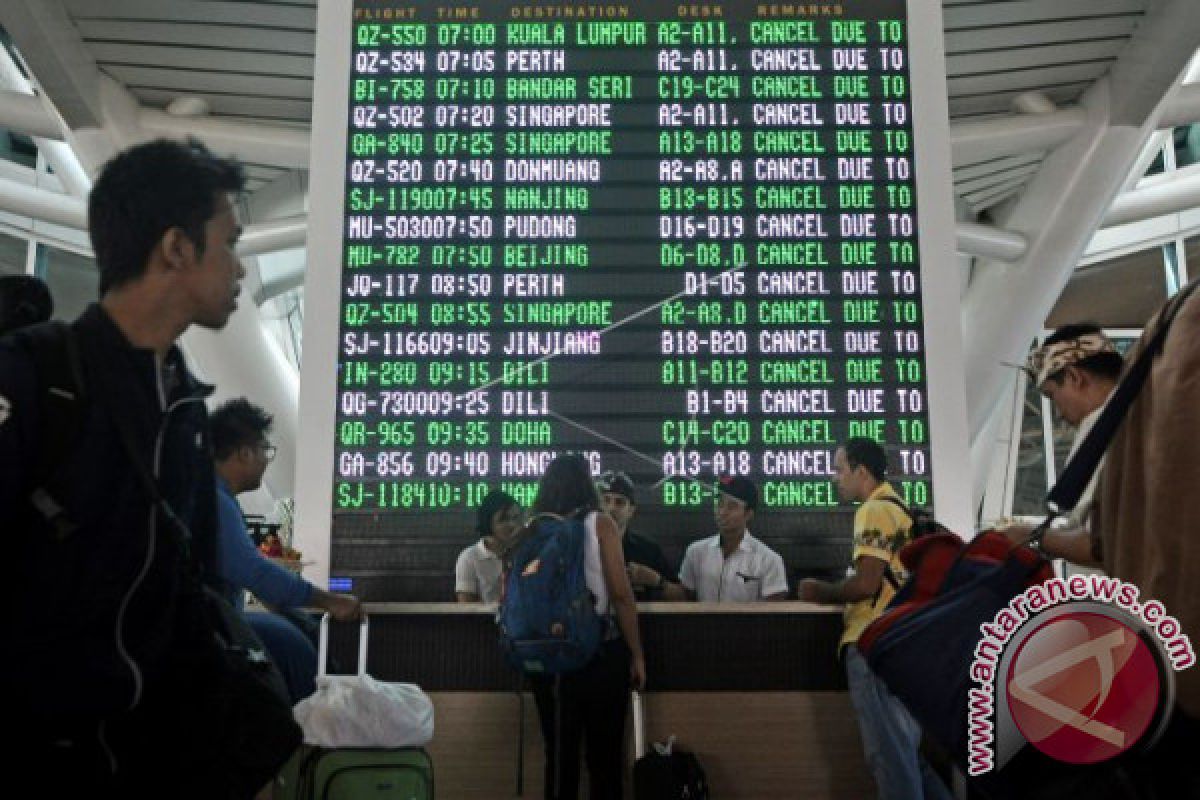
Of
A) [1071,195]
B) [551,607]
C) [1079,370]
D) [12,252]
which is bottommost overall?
[551,607]

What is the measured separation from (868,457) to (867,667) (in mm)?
1102

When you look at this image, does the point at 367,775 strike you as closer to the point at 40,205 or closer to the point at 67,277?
the point at 40,205

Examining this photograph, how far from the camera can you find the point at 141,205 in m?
2.20

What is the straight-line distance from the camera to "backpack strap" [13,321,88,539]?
6.11 ft

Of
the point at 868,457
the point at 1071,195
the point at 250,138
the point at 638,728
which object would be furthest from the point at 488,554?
the point at 1071,195

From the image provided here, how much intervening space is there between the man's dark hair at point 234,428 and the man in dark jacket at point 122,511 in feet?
7.92

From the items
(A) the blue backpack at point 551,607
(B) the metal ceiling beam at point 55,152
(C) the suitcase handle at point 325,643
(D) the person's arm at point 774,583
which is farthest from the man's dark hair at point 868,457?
(B) the metal ceiling beam at point 55,152

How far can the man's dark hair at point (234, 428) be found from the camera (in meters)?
4.61

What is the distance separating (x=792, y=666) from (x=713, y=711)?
0.43 metres

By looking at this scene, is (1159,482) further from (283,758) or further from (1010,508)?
(1010,508)

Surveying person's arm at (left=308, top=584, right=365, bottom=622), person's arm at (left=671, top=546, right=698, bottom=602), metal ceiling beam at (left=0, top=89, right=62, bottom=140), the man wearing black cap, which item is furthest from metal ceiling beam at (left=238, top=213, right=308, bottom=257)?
person's arm at (left=308, top=584, right=365, bottom=622)

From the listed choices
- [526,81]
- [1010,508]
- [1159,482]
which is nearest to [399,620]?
[526,81]

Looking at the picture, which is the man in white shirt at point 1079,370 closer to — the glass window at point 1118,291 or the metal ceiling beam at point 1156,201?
the metal ceiling beam at point 1156,201

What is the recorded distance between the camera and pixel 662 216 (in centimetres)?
756
